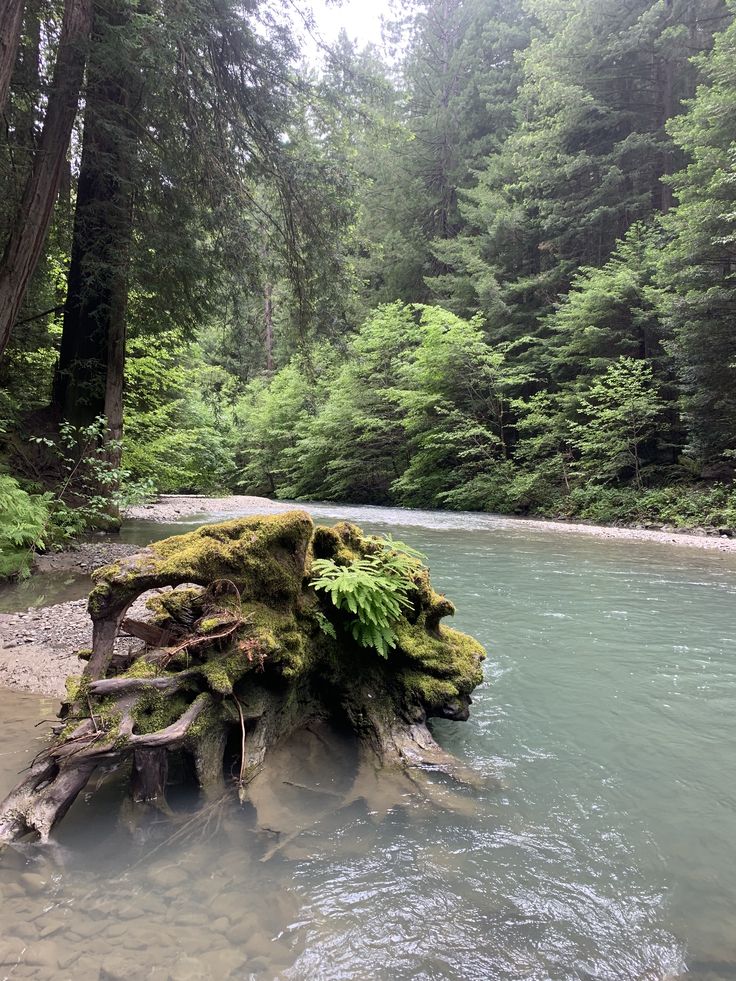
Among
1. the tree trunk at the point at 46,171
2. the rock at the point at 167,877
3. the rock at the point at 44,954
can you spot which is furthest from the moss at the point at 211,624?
the tree trunk at the point at 46,171

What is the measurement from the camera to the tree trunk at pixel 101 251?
27.6ft

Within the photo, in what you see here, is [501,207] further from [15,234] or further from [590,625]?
[590,625]

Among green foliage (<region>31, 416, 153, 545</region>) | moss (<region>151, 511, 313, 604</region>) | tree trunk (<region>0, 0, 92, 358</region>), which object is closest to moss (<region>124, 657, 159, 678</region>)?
moss (<region>151, 511, 313, 604</region>)

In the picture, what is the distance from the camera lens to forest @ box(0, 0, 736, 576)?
8625 millimetres

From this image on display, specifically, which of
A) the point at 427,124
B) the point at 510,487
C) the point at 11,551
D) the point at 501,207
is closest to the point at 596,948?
the point at 11,551

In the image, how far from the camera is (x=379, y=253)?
15.0 m

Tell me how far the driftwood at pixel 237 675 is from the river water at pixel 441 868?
8.0 inches

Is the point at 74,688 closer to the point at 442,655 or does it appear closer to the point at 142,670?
the point at 142,670

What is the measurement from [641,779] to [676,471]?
15.5 metres

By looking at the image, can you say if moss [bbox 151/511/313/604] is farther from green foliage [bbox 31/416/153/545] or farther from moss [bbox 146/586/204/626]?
green foliage [bbox 31/416/153/545]

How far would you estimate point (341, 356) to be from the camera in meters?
12.0

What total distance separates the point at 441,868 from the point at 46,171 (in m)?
9.72

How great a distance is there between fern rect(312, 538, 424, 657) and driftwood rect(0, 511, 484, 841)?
0.44 feet

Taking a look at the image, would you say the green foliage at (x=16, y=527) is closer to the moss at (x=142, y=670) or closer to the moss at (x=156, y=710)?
the moss at (x=142, y=670)
